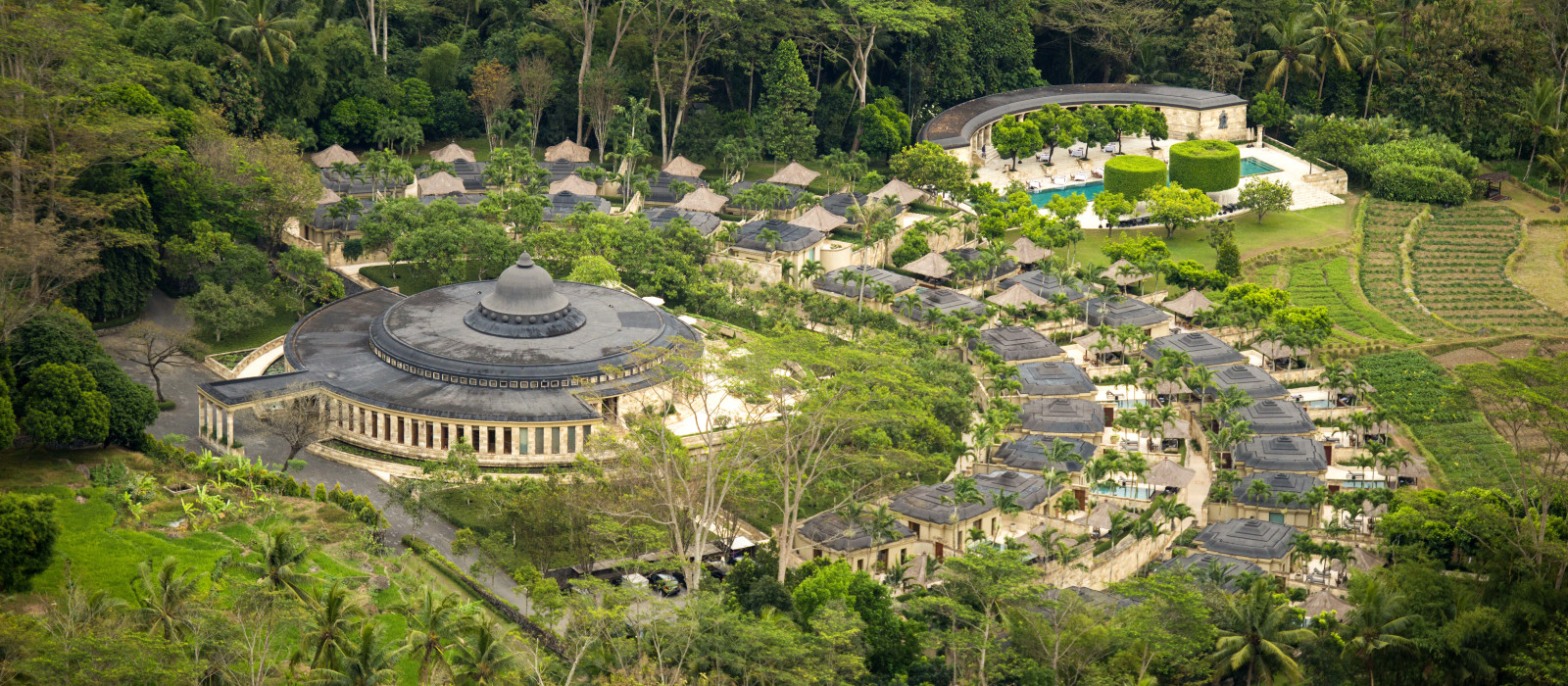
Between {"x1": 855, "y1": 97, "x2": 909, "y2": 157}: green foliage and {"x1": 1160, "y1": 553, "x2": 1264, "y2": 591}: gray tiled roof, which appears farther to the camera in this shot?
{"x1": 855, "y1": 97, "x2": 909, "y2": 157}: green foliage

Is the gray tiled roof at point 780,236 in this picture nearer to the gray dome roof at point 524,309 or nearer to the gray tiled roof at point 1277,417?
the gray dome roof at point 524,309

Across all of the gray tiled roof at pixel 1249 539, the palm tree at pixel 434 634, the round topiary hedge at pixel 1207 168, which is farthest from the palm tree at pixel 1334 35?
the palm tree at pixel 434 634

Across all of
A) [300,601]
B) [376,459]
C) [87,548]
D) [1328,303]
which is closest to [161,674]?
[300,601]

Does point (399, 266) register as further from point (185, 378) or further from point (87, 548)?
point (87, 548)

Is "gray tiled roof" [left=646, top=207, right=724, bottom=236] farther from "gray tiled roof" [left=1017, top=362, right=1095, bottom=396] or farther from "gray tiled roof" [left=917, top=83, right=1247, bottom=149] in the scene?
"gray tiled roof" [left=1017, top=362, right=1095, bottom=396]

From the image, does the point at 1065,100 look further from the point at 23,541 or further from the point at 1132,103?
the point at 23,541

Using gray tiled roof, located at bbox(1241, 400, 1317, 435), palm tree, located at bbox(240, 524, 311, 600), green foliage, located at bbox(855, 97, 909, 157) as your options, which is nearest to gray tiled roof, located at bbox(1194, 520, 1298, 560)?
gray tiled roof, located at bbox(1241, 400, 1317, 435)
